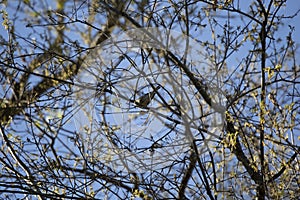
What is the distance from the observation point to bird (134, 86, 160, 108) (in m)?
1.62

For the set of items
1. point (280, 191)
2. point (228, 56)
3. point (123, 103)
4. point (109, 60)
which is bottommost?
point (280, 191)

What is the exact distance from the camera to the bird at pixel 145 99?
1620 mm

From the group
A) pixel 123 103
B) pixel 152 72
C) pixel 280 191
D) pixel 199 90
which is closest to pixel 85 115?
pixel 123 103

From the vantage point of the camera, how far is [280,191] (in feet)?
6.07

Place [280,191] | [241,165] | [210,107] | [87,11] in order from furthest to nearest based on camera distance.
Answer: [241,165] < [87,11] < [280,191] < [210,107]

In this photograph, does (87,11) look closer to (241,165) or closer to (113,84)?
(113,84)

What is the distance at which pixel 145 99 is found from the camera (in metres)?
1.64

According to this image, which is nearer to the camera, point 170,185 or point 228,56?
point 170,185

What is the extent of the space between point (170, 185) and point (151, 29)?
60 centimetres

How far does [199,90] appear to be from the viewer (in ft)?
5.39

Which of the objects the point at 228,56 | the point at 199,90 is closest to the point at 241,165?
the point at 228,56

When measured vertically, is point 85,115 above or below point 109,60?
below

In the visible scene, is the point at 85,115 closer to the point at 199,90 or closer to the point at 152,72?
the point at 152,72

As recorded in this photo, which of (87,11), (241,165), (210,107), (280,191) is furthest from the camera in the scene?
(241,165)
